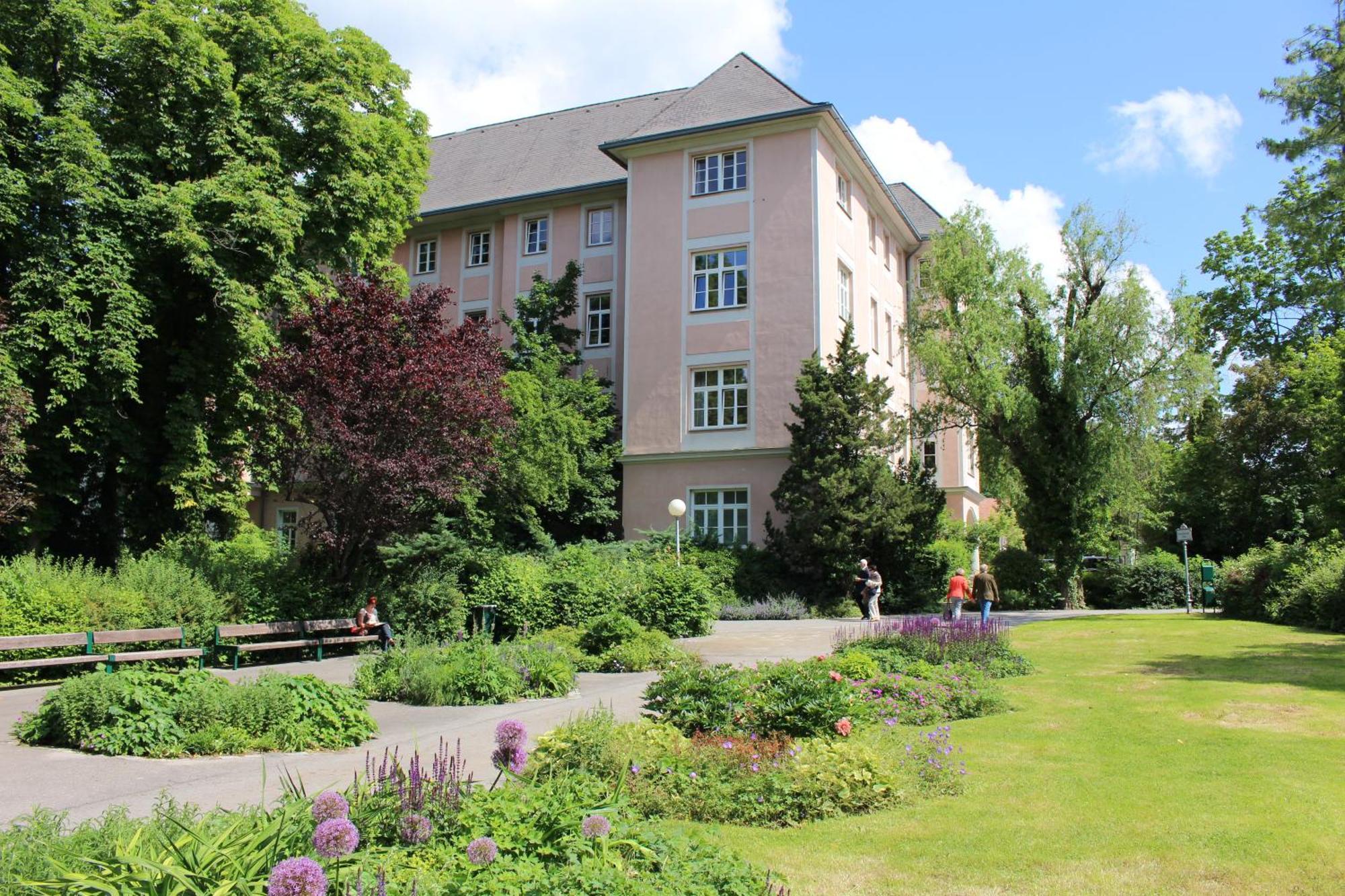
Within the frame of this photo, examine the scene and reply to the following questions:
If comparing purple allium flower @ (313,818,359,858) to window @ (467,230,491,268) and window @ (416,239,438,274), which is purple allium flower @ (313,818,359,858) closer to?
window @ (467,230,491,268)

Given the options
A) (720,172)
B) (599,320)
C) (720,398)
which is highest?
(720,172)

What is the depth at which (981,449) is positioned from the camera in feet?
96.2

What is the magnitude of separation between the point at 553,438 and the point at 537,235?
11334 millimetres

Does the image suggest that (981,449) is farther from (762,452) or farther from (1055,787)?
(1055,787)

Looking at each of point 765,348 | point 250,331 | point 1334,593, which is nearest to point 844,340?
point 765,348

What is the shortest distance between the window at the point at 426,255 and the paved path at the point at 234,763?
2631 centimetres

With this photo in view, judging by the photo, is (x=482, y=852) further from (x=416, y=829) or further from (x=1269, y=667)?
(x=1269, y=667)

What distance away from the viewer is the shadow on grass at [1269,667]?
12297mm

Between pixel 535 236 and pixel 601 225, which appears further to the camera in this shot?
pixel 535 236

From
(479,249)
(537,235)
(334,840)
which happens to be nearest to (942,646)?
(334,840)

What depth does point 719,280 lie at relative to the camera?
30344 millimetres

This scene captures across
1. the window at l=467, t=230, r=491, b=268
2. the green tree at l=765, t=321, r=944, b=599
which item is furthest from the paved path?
the window at l=467, t=230, r=491, b=268

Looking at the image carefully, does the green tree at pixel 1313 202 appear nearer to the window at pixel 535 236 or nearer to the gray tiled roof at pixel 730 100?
the gray tiled roof at pixel 730 100

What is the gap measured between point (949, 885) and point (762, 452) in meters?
24.1
